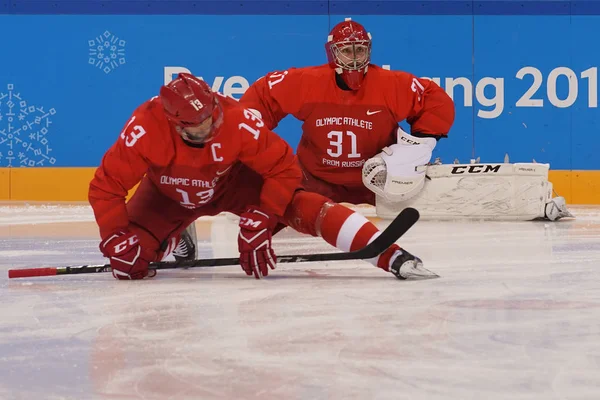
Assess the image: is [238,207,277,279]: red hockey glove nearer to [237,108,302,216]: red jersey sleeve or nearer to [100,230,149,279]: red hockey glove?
[237,108,302,216]: red jersey sleeve

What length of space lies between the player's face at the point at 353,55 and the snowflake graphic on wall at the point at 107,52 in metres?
3.53

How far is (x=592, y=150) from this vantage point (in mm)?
7281


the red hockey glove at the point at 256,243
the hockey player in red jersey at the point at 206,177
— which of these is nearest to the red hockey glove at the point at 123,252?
the hockey player in red jersey at the point at 206,177

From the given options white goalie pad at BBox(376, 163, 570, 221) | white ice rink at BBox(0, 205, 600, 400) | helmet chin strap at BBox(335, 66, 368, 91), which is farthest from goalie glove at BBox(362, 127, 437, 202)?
white ice rink at BBox(0, 205, 600, 400)

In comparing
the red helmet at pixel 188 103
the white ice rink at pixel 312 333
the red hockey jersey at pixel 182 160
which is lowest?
the white ice rink at pixel 312 333

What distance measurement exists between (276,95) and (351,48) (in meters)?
0.47

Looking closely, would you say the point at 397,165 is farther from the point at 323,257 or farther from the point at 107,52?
the point at 107,52

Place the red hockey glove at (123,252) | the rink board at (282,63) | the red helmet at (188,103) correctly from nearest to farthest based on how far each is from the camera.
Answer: the red helmet at (188,103) → the red hockey glove at (123,252) → the rink board at (282,63)

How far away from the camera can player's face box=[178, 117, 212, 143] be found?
8.86 feet

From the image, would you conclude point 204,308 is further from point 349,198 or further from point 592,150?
point 592,150

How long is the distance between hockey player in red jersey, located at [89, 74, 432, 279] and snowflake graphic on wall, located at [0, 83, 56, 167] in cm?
447

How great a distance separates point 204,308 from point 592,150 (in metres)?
5.55

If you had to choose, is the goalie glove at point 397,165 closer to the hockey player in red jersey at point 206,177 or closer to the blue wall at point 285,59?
the hockey player in red jersey at point 206,177

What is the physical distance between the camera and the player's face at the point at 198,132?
8.86 ft
